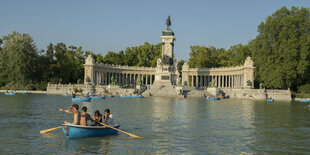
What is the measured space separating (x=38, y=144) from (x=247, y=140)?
11.4 metres

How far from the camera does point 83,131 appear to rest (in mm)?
17875

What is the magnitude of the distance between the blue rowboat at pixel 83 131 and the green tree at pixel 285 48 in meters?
56.1

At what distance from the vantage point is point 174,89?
72.9 m

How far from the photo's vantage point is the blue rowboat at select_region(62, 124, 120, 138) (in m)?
17.6

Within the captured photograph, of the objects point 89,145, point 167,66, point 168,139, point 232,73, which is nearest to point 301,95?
point 232,73

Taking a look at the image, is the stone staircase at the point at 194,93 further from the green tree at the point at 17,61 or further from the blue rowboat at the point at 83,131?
the blue rowboat at the point at 83,131

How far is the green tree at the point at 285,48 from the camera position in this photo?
66.4 metres

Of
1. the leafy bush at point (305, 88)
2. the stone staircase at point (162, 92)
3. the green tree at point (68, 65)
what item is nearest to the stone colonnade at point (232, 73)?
the stone staircase at point (162, 92)

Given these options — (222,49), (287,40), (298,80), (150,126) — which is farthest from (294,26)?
(150,126)

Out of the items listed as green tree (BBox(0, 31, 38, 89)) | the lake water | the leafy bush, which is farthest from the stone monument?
the lake water

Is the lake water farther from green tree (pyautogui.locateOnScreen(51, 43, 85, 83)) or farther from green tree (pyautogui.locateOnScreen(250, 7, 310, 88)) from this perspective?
green tree (pyautogui.locateOnScreen(51, 43, 85, 83))

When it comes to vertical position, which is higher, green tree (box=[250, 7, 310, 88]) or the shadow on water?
green tree (box=[250, 7, 310, 88])

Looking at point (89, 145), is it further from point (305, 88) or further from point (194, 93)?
point (305, 88)

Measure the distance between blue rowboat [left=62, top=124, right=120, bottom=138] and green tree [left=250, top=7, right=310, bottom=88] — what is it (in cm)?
5605
